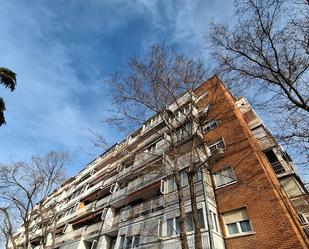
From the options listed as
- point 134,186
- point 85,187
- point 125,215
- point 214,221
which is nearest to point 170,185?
point 214,221

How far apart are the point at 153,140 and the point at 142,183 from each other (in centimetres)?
521

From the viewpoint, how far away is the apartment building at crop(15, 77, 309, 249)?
447 inches

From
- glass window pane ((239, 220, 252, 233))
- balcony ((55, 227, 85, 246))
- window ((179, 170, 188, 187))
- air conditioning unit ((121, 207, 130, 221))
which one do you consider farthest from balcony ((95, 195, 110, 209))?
glass window pane ((239, 220, 252, 233))

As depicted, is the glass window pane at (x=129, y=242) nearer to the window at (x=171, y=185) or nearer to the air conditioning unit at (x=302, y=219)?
the window at (x=171, y=185)

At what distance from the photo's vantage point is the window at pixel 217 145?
16984 millimetres

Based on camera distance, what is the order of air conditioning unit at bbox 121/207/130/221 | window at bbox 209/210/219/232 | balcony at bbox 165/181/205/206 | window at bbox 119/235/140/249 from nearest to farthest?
window at bbox 209/210/219/232
balcony at bbox 165/181/205/206
window at bbox 119/235/140/249
air conditioning unit at bbox 121/207/130/221

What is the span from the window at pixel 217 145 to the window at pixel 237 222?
16.9ft

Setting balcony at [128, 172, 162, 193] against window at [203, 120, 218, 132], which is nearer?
balcony at [128, 172, 162, 193]

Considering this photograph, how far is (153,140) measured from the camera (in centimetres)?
2292

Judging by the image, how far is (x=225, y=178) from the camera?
14.7 meters

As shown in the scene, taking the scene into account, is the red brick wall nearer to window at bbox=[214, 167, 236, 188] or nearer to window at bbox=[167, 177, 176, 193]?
window at bbox=[214, 167, 236, 188]

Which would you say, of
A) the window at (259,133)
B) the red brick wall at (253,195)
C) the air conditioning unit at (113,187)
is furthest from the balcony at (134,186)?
the window at (259,133)

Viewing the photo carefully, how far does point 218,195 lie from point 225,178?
128 centimetres

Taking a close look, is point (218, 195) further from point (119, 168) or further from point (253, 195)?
point (119, 168)
